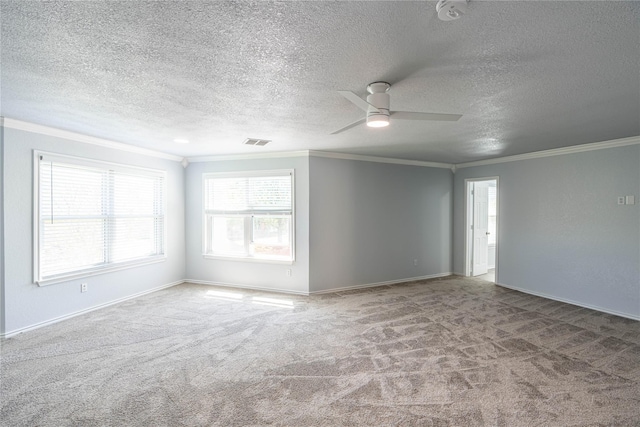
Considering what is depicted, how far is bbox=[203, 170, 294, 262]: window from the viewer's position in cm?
513

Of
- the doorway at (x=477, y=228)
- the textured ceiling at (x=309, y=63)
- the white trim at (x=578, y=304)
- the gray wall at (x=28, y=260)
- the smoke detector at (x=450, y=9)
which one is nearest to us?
the smoke detector at (x=450, y=9)

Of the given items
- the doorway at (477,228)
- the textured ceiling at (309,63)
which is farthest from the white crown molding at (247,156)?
the doorway at (477,228)

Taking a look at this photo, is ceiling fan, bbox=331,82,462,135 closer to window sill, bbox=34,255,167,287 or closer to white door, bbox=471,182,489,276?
window sill, bbox=34,255,167,287

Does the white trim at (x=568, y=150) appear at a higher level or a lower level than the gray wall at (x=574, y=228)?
higher

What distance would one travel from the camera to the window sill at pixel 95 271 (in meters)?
3.64

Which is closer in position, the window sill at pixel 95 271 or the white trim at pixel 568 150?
the window sill at pixel 95 271

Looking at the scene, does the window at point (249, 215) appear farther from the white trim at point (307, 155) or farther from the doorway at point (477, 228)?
the doorway at point (477, 228)

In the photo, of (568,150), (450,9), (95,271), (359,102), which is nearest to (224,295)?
(95,271)

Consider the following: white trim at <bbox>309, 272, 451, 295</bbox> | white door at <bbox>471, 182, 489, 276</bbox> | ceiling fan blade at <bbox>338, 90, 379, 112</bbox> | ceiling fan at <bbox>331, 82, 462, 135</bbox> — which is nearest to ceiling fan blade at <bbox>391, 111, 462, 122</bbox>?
ceiling fan at <bbox>331, 82, 462, 135</bbox>

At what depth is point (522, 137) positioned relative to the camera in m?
3.92

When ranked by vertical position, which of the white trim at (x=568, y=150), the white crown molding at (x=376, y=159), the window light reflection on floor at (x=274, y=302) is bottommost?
the window light reflection on floor at (x=274, y=302)

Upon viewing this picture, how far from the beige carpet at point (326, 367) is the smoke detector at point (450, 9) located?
245 centimetres

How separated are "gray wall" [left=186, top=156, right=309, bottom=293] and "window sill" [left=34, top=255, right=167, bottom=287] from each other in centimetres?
67

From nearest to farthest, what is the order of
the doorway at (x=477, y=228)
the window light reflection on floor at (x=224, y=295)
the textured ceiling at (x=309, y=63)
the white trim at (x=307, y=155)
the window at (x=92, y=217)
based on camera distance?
1. the textured ceiling at (x=309, y=63)
2. the window at (x=92, y=217)
3. the window light reflection on floor at (x=224, y=295)
4. the white trim at (x=307, y=155)
5. the doorway at (x=477, y=228)
